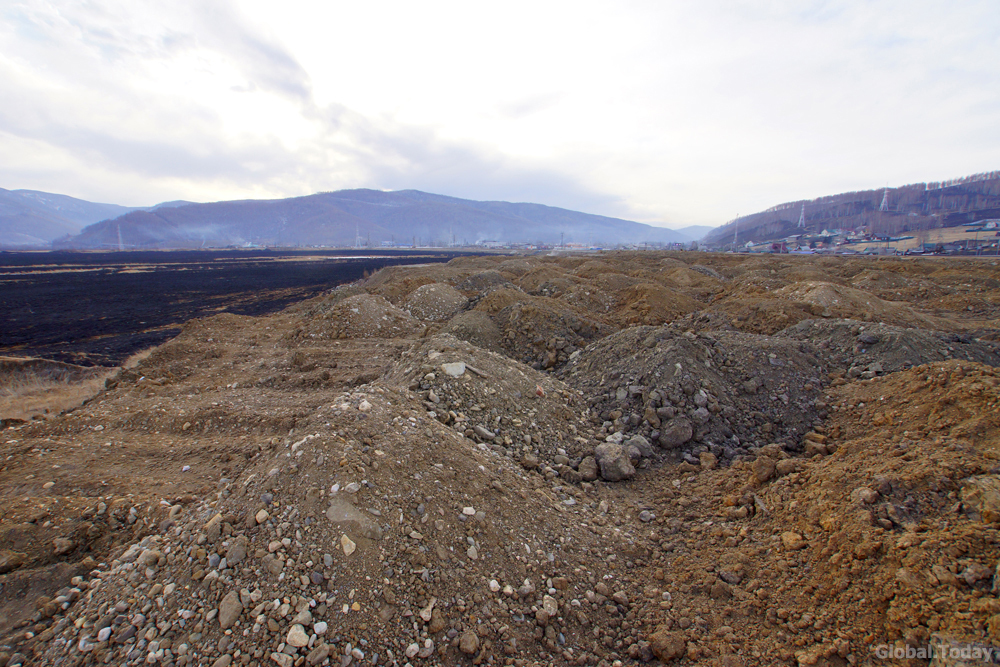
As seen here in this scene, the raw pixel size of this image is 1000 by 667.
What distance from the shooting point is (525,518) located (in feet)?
15.3

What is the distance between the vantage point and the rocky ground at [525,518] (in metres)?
3.15

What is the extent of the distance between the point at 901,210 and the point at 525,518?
169m

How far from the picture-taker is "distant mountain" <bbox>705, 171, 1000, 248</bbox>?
9962cm

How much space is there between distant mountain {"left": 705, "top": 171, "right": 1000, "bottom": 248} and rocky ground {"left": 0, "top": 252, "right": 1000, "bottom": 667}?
127723 millimetres

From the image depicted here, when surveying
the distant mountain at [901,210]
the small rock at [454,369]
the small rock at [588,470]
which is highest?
the distant mountain at [901,210]

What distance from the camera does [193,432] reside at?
770cm

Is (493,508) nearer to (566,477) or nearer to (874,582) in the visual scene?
(566,477)

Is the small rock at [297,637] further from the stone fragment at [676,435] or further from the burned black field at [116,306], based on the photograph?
the burned black field at [116,306]

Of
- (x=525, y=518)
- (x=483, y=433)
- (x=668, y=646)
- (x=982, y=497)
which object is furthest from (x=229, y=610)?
(x=982, y=497)

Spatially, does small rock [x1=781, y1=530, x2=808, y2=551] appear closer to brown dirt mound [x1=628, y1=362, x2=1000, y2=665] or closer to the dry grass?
brown dirt mound [x1=628, y1=362, x2=1000, y2=665]

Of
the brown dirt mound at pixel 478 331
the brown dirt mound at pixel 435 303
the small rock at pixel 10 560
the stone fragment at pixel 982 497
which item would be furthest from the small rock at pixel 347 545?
Answer: the brown dirt mound at pixel 435 303

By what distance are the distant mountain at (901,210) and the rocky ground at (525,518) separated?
12772 centimetres

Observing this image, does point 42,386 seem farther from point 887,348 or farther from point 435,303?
point 887,348

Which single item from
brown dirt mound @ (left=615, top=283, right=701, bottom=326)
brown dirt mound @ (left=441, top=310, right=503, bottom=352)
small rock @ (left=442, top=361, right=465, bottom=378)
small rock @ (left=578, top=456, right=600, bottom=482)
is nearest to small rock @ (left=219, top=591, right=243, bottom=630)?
small rock @ (left=578, top=456, right=600, bottom=482)
